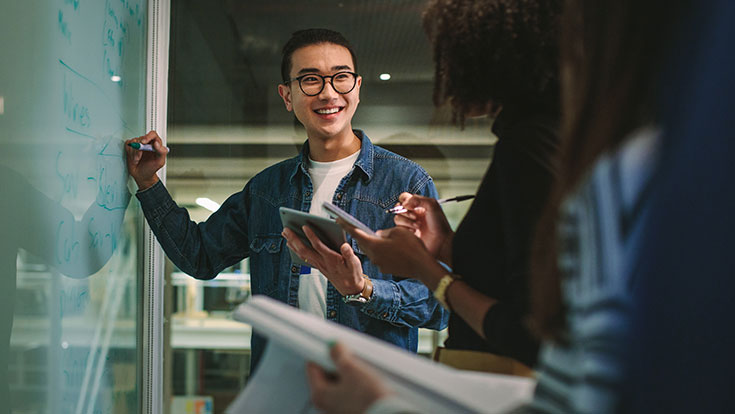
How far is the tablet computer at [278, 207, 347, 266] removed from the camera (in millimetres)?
1250

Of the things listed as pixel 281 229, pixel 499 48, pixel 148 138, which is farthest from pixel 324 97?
pixel 499 48

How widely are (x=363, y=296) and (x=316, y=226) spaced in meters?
0.30

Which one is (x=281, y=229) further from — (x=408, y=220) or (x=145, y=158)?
(x=408, y=220)

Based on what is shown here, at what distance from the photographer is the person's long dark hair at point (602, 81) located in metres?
0.45

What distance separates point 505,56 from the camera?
0.88 meters

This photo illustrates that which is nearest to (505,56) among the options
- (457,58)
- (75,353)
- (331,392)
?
(457,58)

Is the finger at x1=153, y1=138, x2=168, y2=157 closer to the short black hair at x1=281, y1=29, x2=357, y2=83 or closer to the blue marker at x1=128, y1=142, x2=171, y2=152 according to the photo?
the blue marker at x1=128, y1=142, x2=171, y2=152

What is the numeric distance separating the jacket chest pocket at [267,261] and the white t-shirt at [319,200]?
9cm

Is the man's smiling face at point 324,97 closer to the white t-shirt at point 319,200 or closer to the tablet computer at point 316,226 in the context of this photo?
the white t-shirt at point 319,200

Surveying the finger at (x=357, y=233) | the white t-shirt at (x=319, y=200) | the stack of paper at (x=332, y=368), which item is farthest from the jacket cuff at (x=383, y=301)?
the stack of paper at (x=332, y=368)

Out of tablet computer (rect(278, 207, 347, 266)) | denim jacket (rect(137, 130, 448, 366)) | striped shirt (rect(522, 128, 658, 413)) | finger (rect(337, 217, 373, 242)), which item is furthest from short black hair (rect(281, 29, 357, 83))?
striped shirt (rect(522, 128, 658, 413))

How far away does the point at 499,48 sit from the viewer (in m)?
0.87

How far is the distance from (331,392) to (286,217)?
2.63 feet

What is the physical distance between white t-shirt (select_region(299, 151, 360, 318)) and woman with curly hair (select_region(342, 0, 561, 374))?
724 millimetres
